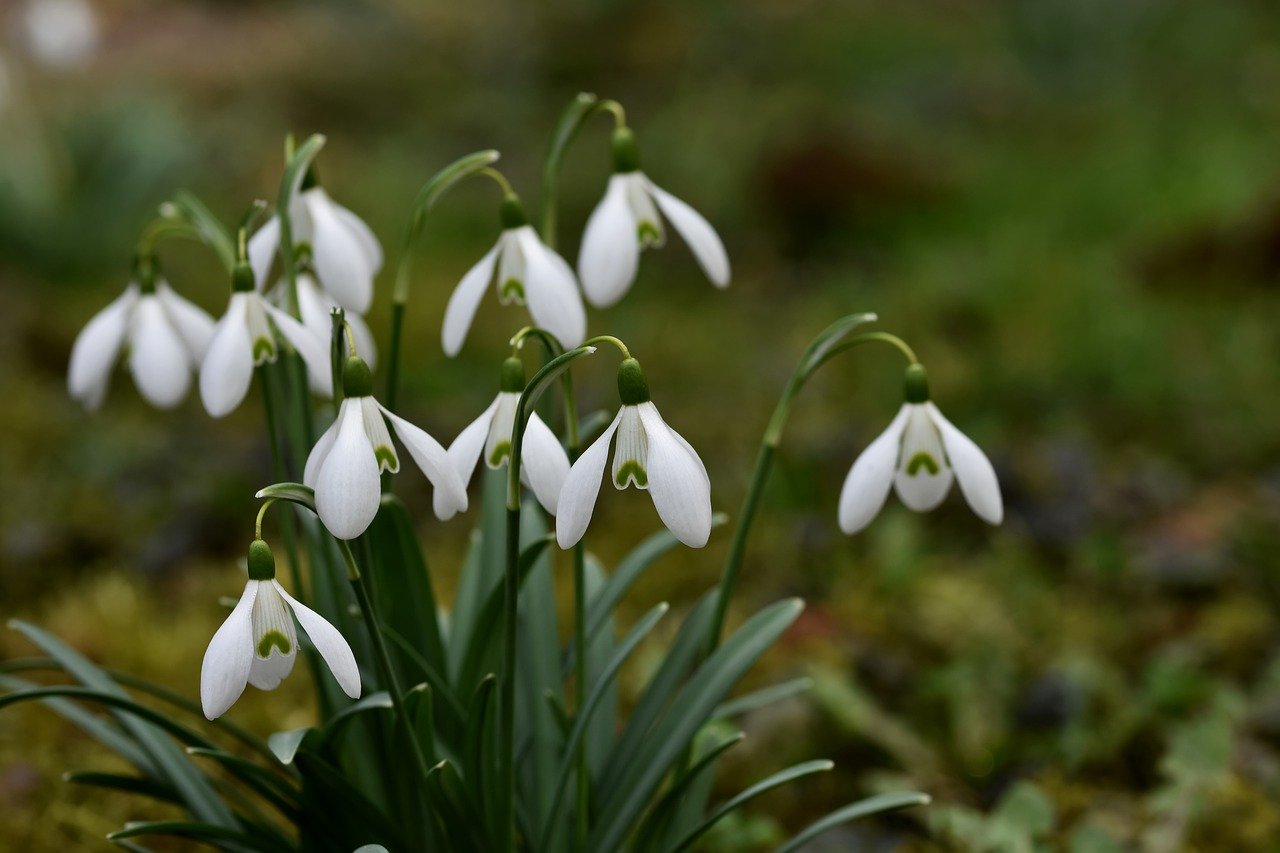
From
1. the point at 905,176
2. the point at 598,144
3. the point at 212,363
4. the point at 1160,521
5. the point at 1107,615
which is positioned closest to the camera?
the point at 212,363

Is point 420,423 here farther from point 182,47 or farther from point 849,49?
point 182,47

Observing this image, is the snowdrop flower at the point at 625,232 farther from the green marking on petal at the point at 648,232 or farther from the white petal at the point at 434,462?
the white petal at the point at 434,462

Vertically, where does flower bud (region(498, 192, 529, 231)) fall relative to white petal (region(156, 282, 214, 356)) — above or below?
above

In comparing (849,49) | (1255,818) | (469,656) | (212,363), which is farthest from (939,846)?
(849,49)

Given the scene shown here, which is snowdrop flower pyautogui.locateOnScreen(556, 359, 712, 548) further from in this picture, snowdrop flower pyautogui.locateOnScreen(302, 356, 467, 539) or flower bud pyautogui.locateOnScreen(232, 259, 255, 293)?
flower bud pyautogui.locateOnScreen(232, 259, 255, 293)

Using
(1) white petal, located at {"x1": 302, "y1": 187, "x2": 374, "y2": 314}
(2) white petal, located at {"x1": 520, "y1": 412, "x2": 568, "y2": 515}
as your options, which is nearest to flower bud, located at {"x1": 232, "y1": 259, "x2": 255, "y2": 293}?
(1) white petal, located at {"x1": 302, "y1": 187, "x2": 374, "y2": 314}

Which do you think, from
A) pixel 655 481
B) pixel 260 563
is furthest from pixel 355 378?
pixel 655 481
